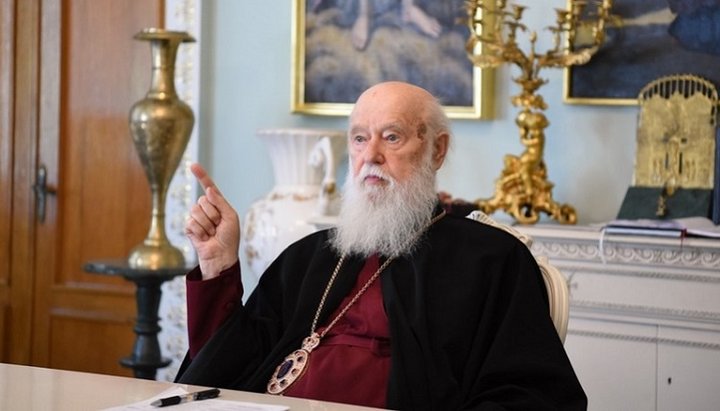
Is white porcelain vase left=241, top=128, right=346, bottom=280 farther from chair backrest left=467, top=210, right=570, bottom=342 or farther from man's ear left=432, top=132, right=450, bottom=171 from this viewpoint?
chair backrest left=467, top=210, right=570, bottom=342

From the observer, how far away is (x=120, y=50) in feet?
21.5

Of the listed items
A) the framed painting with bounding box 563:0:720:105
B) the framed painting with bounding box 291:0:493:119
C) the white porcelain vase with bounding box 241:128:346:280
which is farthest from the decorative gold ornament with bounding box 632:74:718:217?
the white porcelain vase with bounding box 241:128:346:280

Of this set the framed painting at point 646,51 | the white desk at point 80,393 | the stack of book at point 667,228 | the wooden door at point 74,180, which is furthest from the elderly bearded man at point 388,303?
the wooden door at point 74,180

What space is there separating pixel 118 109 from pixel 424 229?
3.53 meters

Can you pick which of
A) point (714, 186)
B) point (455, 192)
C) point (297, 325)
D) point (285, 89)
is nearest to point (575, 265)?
point (714, 186)

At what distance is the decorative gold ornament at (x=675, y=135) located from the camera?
475cm

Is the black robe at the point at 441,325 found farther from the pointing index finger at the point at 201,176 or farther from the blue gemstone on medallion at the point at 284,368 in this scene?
the pointing index finger at the point at 201,176

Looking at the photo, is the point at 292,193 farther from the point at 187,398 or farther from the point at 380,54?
the point at 187,398

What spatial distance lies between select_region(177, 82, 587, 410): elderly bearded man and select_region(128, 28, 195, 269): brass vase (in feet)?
7.18

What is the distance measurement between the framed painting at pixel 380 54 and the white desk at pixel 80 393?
2.79 m

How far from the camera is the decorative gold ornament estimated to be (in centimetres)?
475

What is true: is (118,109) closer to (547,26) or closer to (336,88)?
(336,88)

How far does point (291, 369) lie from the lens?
3211mm

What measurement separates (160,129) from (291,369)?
260 centimetres
